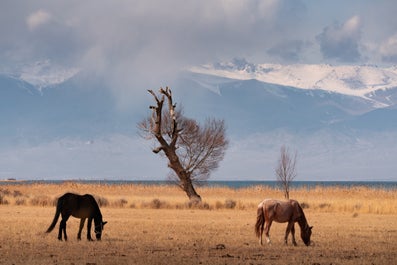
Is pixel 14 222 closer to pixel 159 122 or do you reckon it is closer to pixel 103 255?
pixel 103 255

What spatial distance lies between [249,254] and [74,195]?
637 centimetres

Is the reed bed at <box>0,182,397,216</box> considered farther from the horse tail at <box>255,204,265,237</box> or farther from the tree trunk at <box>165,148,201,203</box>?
the horse tail at <box>255,204,265,237</box>

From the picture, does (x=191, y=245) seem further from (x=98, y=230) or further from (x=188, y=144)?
(x=188, y=144)

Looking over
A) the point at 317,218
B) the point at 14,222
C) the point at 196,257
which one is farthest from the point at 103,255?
the point at 317,218

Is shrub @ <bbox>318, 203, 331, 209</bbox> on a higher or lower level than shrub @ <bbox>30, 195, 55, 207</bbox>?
lower

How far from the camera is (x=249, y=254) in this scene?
2297 cm

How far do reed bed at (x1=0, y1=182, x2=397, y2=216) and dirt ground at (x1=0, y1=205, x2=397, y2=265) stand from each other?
50.3 ft

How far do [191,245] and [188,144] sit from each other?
36.3m

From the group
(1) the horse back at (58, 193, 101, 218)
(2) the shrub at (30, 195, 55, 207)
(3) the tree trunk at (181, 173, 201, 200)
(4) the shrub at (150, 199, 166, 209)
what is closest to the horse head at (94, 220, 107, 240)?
(1) the horse back at (58, 193, 101, 218)

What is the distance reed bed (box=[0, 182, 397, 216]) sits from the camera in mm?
52000

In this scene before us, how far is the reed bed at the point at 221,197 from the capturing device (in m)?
52.0

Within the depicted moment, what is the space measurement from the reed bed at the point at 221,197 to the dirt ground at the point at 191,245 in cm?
1533

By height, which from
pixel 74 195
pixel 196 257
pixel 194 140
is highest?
pixel 194 140

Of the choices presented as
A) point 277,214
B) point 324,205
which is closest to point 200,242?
point 277,214
